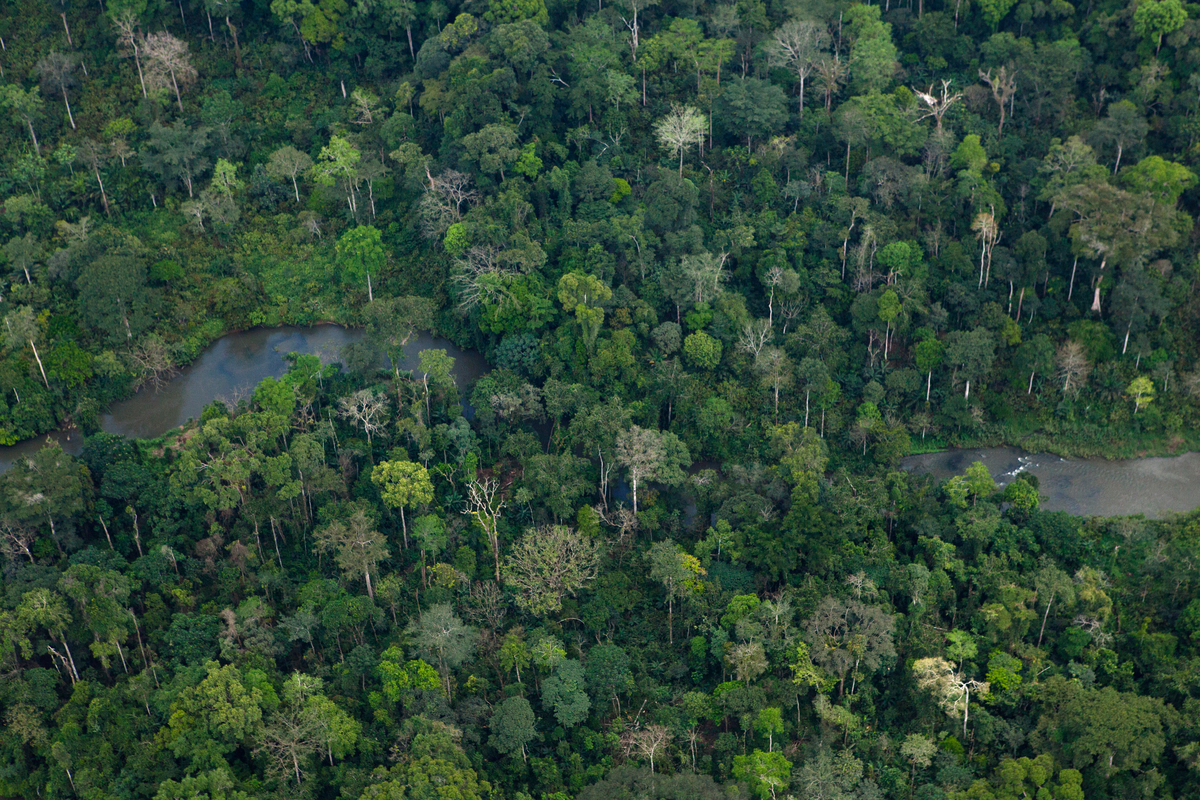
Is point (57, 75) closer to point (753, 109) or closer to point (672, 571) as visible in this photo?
point (753, 109)

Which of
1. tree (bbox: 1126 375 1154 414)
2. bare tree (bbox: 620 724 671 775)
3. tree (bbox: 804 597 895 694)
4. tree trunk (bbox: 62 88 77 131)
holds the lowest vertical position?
bare tree (bbox: 620 724 671 775)

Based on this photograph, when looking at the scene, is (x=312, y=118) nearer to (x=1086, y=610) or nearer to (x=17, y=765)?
(x=17, y=765)

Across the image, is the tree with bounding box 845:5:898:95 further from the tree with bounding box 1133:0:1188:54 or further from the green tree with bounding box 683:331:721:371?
the green tree with bounding box 683:331:721:371

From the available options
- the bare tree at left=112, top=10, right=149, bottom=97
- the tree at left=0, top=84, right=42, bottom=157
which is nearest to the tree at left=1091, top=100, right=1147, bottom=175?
the bare tree at left=112, top=10, right=149, bottom=97

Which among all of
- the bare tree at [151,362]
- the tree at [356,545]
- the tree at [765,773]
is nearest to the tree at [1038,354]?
the tree at [765,773]

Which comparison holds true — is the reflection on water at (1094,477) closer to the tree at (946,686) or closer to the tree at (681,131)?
the tree at (946,686)

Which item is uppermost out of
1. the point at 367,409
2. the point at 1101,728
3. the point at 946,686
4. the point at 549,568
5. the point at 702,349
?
the point at 702,349

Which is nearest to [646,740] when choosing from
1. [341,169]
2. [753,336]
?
[753,336]
